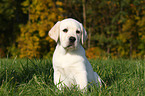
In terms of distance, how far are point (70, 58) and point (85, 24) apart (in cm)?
769

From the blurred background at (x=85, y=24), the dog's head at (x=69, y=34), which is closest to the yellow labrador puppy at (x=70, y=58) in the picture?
the dog's head at (x=69, y=34)

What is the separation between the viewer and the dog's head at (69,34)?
119 inches

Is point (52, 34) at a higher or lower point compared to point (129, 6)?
lower

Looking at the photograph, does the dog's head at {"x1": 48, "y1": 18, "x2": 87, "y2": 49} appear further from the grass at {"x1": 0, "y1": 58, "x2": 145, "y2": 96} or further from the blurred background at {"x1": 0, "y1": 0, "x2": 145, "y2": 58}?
the blurred background at {"x1": 0, "y1": 0, "x2": 145, "y2": 58}

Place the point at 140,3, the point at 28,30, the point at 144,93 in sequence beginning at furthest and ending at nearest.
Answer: the point at 140,3
the point at 28,30
the point at 144,93

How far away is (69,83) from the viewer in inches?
124

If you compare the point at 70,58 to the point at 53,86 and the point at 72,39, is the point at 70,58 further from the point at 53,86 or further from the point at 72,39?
the point at 53,86

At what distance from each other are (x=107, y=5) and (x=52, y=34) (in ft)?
30.3

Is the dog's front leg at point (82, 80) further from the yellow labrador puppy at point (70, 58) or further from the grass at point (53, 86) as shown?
the grass at point (53, 86)

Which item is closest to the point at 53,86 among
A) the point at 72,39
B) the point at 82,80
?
the point at 82,80

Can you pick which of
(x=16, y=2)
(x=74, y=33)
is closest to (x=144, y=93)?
(x=74, y=33)

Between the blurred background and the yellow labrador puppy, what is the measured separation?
21.2 ft

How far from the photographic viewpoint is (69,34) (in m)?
3.03

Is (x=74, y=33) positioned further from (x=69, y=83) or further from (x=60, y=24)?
(x=69, y=83)
